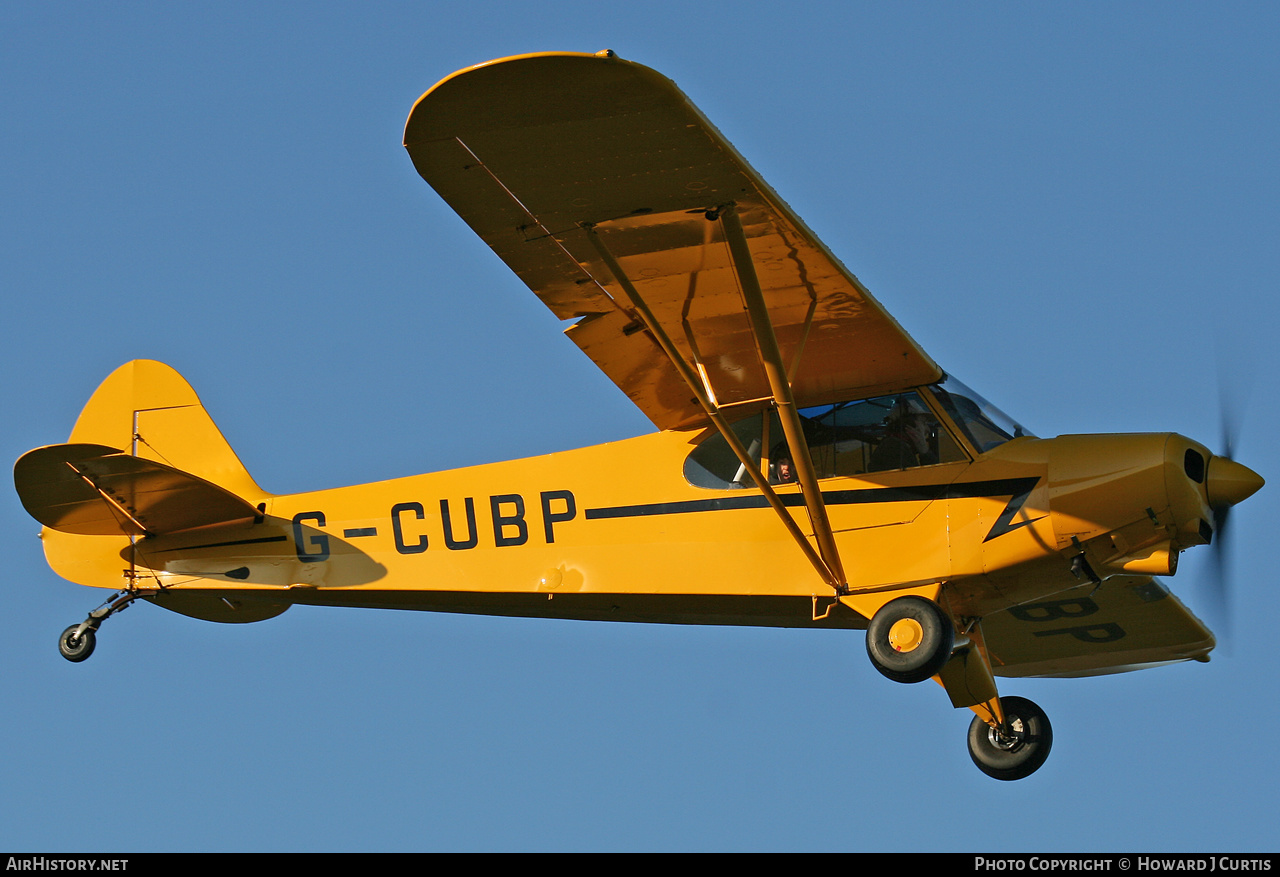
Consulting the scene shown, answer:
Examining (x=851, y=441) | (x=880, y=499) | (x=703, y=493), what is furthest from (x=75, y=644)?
(x=880, y=499)

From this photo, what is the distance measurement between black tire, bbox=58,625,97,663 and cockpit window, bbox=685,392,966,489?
169 inches

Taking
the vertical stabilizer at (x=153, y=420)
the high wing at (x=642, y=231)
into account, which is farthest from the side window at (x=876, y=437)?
the vertical stabilizer at (x=153, y=420)

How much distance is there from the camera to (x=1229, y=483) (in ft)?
29.6

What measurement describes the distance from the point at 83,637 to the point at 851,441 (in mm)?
5350

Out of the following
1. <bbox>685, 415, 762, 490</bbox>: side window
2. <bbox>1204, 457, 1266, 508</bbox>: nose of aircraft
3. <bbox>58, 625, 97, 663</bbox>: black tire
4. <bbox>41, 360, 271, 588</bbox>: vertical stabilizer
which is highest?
<bbox>41, 360, 271, 588</bbox>: vertical stabilizer

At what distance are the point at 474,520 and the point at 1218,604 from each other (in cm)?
467

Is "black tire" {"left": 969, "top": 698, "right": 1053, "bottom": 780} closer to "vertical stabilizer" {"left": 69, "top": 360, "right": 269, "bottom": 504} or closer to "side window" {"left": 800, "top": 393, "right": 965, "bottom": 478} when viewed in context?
"side window" {"left": 800, "top": 393, "right": 965, "bottom": 478}

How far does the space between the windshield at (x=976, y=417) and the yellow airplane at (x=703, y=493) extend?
2cm

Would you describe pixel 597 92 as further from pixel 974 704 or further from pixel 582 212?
pixel 974 704

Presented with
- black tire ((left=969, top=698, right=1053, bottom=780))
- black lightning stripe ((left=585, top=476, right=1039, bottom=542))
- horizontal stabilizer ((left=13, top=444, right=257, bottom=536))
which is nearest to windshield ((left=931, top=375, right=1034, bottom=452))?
black lightning stripe ((left=585, top=476, right=1039, bottom=542))

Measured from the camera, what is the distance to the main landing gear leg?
10.7 metres

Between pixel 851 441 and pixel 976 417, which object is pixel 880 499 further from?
pixel 976 417

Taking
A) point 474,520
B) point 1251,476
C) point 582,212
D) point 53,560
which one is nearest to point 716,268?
point 582,212

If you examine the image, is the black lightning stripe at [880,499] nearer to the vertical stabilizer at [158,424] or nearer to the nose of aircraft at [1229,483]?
the nose of aircraft at [1229,483]
